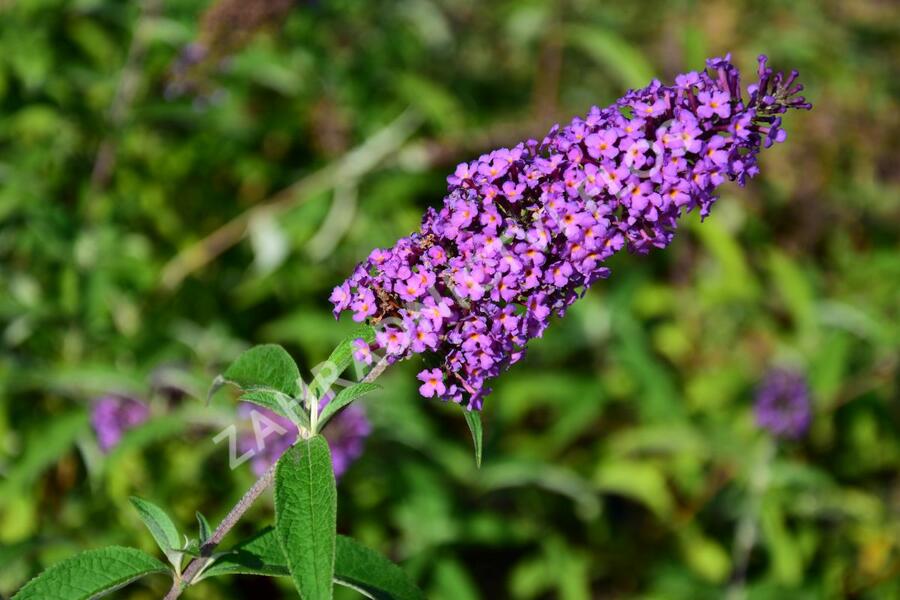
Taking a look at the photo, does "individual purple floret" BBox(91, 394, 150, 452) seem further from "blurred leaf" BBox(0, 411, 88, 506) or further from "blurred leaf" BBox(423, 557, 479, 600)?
"blurred leaf" BBox(423, 557, 479, 600)

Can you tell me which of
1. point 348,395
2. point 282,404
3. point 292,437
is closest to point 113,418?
point 292,437

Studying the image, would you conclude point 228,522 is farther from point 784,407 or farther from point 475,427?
point 784,407

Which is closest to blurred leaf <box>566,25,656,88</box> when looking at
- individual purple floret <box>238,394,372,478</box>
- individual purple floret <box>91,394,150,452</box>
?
individual purple floret <box>238,394,372,478</box>

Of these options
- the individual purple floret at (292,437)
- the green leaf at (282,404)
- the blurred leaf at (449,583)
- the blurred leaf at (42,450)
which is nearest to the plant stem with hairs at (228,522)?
the green leaf at (282,404)

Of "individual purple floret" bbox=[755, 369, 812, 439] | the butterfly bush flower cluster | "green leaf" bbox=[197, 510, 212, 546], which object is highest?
"individual purple floret" bbox=[755, 369, 812, 439]

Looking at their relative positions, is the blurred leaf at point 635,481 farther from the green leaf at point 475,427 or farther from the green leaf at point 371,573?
the green leaf at point 475,427

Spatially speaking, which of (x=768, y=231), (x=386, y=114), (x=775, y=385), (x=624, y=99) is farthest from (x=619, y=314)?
(x=624, y=99)
